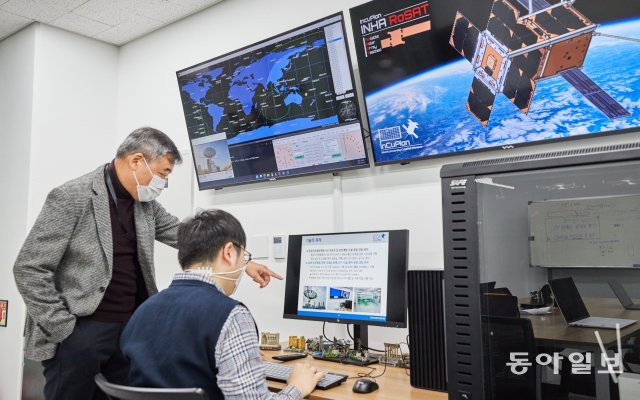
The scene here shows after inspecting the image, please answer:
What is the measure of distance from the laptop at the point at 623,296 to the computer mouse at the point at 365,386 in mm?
943

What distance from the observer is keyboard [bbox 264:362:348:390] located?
1.66 metres

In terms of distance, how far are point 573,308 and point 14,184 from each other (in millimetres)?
3394

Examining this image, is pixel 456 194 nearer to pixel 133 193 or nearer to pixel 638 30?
pixel 638 30

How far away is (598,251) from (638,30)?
1.13 m

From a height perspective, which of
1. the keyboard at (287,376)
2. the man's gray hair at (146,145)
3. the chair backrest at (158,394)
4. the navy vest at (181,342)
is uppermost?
the man's gray hair at (146,145)

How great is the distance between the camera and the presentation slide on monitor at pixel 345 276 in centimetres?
200

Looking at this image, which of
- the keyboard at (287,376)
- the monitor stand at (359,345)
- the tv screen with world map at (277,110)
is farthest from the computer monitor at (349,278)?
the tv screen with world map at (277,110)

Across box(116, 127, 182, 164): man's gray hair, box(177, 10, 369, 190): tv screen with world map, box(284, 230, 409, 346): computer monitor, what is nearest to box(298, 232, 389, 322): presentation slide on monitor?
box(284, 230, 409, 346): computer monitor

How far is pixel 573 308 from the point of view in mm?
902

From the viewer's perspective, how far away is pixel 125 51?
3693mm

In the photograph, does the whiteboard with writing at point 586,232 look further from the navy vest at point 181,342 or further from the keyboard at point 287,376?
the keyboard at point 287,376

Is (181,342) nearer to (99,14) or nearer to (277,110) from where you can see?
(277,110)

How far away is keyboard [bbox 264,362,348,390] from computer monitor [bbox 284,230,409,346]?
11.3 inches

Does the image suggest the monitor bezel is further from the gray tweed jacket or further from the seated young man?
the gray tweed jacket
